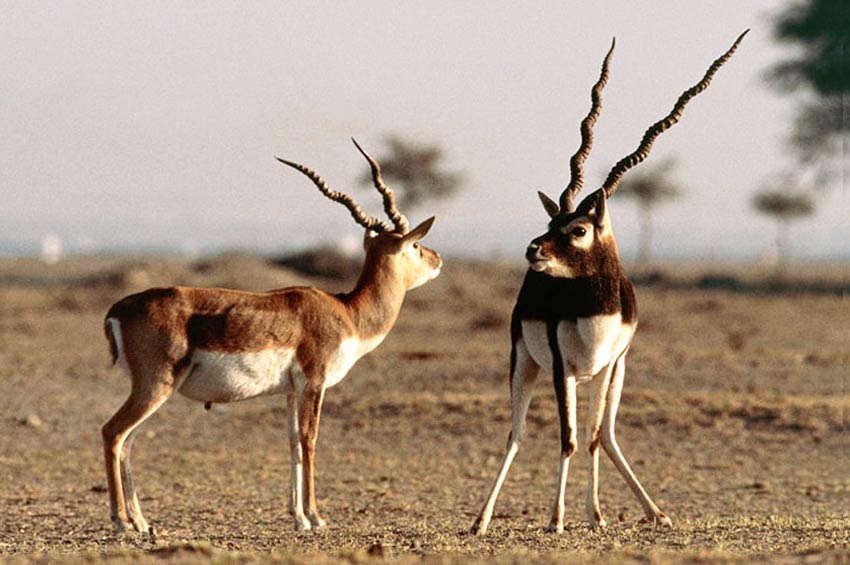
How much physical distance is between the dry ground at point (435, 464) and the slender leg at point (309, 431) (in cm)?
21

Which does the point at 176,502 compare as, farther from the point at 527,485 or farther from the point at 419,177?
the point at 419,177

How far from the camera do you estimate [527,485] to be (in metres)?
11.9

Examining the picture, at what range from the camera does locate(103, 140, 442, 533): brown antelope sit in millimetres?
8594

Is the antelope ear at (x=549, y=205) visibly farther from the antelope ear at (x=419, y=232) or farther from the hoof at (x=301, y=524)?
the hoof at (x=301, y=524)

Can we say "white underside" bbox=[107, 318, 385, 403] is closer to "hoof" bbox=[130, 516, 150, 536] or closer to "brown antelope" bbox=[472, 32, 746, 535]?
"hoof" bbox=[130, 516, 150, 536]

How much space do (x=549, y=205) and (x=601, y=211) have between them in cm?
64

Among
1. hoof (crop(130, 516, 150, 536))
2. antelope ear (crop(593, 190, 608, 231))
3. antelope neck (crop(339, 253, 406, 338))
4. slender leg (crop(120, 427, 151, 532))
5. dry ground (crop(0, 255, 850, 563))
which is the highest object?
antelope ear (crop(593, 190, 608, 231))

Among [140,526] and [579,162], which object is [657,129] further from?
[140,526]

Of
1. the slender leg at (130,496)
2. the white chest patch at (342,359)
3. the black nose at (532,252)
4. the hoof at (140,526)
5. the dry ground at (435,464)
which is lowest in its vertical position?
the dry ground at (435,464)

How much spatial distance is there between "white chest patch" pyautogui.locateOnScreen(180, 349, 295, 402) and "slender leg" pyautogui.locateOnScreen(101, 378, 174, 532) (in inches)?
8.8

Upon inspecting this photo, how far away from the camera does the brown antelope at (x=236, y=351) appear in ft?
28.2

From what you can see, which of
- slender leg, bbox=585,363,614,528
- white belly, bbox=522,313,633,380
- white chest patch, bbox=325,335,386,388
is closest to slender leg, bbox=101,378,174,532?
white chest patch, bbox=325,335,386,388

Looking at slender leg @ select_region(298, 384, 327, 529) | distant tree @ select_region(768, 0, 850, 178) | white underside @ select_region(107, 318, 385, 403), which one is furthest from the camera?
distant tree @ select_region(768, 0, 850, 178)

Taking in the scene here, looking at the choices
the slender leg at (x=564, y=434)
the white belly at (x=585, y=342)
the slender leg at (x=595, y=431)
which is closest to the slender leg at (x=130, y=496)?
the slender leg at (x=564, y=434)
